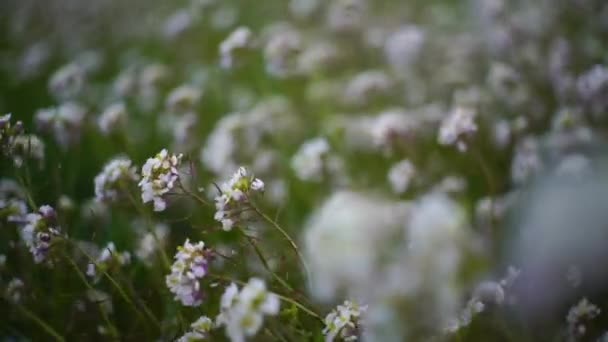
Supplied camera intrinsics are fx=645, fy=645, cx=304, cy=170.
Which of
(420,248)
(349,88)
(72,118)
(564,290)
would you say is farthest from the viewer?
(349,88)

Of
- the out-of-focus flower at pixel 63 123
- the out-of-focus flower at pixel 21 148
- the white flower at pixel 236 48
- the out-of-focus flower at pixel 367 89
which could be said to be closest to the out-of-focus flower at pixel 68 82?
the out-of-focus flower at pixel 63 123

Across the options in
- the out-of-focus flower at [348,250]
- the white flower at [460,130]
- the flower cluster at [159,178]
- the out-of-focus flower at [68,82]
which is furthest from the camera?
the out-of-focus flower at [68,82]

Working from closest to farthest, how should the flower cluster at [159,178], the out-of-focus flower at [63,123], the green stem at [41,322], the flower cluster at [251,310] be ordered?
the flower cluster at [251,310], the flower cluster at [159,178], the green stem at [41,322], the out-of-focus flower at [63,123]

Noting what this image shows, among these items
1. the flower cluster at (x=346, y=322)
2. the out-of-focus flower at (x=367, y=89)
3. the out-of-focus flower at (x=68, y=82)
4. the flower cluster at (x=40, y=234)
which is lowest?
the flower cluster at (x=346, y=322)

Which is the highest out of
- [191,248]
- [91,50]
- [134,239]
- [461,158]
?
[91,50]

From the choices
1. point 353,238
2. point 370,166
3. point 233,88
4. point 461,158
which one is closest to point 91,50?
point 233,88

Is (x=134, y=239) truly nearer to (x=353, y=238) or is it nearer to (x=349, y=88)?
(x=353, y=238)

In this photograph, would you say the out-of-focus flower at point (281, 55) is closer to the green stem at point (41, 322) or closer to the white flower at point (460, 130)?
the white flower at point (460, 130)
